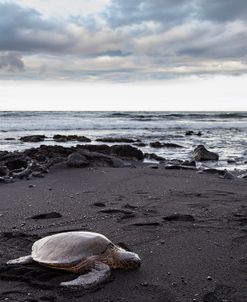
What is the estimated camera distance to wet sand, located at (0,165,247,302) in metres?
3.48

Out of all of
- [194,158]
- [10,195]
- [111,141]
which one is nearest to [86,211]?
[10,195]

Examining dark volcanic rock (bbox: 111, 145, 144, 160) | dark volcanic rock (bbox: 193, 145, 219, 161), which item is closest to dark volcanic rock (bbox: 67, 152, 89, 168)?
dark volcanic rock (bbox: 111, 145, 144, 160)

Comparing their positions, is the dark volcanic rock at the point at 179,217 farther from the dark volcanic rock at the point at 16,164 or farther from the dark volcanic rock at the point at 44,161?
the dark volcanic rock at the point at 16,164

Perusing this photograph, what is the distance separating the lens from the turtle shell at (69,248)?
3.82 m

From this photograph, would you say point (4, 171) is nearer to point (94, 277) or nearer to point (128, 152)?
point (128, 152)

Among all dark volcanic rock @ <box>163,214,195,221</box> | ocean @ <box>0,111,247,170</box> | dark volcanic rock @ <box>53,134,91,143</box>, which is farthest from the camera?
dark volcanic rock @ <box>53,134,91,143</box>

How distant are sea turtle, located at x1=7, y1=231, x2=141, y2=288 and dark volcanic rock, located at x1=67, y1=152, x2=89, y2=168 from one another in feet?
20.2

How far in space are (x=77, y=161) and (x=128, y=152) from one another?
9.91ft

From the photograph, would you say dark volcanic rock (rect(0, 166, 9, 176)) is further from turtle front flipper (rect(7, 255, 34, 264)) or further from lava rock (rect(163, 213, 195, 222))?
turtle front flipper (rect(7, 255, 34, 264))

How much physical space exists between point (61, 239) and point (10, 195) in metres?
3.38

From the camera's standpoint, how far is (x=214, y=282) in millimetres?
3641

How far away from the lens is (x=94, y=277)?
3590 millimetres

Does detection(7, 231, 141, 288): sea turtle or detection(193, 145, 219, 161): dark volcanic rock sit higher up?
detection(7, 231, 141, 288): sea turtle

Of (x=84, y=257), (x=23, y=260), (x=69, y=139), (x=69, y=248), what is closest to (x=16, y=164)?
(x=23, y=260)
